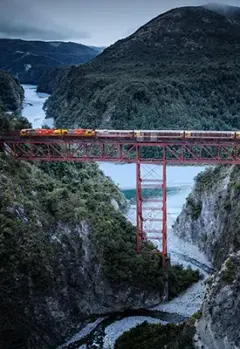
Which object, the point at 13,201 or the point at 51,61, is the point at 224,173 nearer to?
the point at 13,201

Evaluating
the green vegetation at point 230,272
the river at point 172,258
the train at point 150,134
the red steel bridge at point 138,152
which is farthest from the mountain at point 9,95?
the green vegetation at point 230,272

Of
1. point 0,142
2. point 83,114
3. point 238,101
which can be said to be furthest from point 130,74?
point 0,142

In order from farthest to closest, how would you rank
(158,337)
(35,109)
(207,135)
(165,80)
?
(35,109)
(165,80)
(207,135)
(158,337)

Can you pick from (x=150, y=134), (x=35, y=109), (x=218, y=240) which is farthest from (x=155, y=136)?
(x=35, y=109)

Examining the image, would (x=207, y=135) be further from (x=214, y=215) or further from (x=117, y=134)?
(x=214, y=215)

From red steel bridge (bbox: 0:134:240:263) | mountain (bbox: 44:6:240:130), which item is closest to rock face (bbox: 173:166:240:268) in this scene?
red steel bridge (bbox: 0:134:240:263)

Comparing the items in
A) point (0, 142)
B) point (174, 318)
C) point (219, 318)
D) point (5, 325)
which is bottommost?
point (174, 318)
